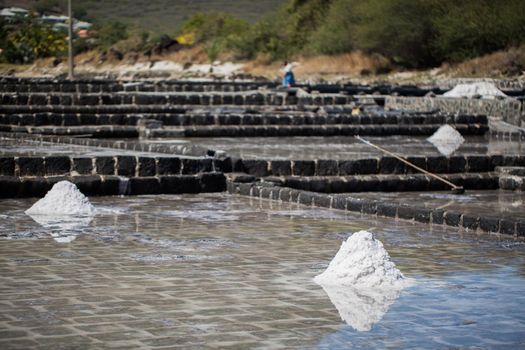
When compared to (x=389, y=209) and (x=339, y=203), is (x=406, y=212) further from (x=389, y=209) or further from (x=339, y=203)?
(x=339, y=203)

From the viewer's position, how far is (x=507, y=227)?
11.4 m

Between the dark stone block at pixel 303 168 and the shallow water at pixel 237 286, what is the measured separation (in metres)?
3.91

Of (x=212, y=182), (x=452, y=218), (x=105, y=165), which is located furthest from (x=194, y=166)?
(x=452, y=218)

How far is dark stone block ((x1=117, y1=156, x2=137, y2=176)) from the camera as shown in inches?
611

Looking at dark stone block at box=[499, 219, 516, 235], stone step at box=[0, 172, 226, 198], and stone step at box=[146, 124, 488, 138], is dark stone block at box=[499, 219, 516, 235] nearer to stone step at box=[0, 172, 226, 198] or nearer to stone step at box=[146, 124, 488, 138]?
stone step at box=[0, 172, 226, 198]

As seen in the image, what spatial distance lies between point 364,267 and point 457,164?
9505 millimetres

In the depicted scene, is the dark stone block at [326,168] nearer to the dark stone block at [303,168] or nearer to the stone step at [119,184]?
the dark stone block at [303,168]

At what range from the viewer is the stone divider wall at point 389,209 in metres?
11.5

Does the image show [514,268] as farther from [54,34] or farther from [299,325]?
[54,34]

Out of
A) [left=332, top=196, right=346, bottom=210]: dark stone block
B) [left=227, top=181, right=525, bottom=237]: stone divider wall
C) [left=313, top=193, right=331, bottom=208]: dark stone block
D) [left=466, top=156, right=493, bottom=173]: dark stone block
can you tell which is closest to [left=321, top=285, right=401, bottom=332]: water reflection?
[left=227, top=181, right=525, bottom=237]: stone divider wall

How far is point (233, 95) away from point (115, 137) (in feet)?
28.4

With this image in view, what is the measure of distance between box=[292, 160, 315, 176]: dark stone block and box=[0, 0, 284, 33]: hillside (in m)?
99.0

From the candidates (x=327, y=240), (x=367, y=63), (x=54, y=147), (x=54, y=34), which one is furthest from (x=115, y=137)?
(x=54, y=34)

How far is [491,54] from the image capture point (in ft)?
178
